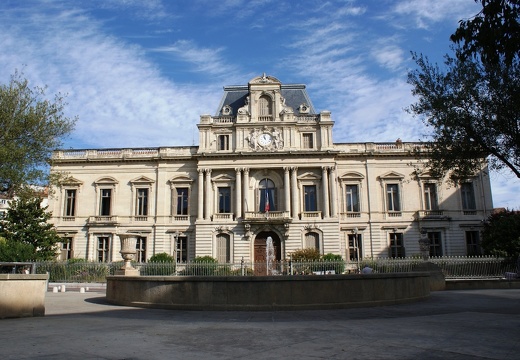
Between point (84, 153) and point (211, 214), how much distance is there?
46.1 feet

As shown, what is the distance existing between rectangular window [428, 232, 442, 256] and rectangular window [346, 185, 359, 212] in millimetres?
6926

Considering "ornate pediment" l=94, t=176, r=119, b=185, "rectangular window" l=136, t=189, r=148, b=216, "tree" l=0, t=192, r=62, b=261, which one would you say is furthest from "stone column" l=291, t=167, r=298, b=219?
"tree" l=0, t=192, r=62, b=261

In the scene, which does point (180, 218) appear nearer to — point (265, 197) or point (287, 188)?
point (265, 197)

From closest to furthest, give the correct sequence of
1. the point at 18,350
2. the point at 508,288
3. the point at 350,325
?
1. the point at 18,350
2. the point at 350,325
3. the point at 508,288

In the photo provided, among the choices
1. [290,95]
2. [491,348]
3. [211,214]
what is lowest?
[491,348]

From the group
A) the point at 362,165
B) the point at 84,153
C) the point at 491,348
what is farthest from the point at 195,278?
the point at 84,153

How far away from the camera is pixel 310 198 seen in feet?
128

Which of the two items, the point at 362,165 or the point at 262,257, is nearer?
the point at 262,257

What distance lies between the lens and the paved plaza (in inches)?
261

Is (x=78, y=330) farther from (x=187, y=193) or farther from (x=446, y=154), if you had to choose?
(x=187, y=193)

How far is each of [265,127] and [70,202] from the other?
64.2ft

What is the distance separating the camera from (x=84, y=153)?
41656mm

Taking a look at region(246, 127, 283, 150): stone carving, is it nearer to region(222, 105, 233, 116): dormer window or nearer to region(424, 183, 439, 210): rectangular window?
region(222, 105, 233, 116): dormer window

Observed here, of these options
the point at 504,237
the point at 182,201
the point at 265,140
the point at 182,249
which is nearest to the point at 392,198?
the point at 504,237
